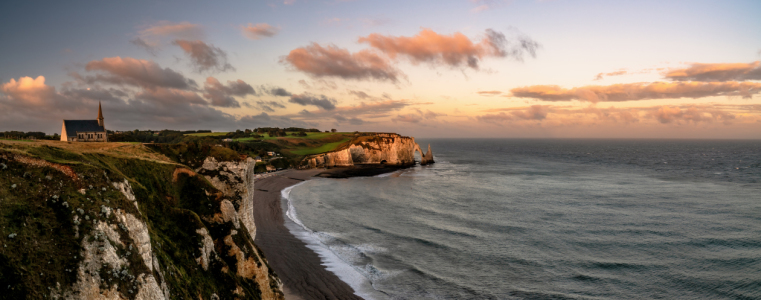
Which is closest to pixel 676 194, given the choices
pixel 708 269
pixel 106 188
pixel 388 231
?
pixel 708 269

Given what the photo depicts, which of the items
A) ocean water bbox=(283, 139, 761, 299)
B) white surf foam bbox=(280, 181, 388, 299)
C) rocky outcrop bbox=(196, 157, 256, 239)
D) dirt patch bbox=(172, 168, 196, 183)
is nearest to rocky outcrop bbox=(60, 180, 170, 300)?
dirt patch bbox=(172, 168, 196, 183)

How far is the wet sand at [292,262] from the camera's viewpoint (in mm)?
26095

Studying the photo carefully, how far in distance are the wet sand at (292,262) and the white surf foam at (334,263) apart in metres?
0.52

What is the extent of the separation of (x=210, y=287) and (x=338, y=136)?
147m

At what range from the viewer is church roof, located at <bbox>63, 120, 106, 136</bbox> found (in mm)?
42625

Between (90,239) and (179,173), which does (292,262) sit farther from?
(90,239)

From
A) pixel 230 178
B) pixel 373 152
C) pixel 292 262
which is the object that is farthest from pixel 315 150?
pixel 230 178

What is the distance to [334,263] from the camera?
31562 millimetres

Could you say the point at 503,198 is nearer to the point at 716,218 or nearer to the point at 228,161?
the point at 716,218

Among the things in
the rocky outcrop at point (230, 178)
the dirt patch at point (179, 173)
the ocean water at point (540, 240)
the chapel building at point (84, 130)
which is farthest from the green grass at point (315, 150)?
the dirt patch at point (179, 173)

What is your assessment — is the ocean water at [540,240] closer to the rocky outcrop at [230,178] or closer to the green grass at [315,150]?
the rocky outcrop at [230,178]

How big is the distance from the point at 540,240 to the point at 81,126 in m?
54.6

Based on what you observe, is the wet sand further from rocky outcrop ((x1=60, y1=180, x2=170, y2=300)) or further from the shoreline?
rocky outcrop ((x1=60, y1=180, x2=170, y2=300))

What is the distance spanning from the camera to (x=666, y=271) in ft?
93.8
